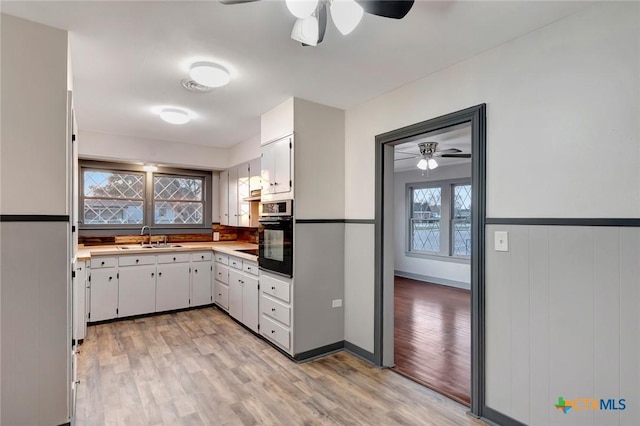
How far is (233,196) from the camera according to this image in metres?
5.38

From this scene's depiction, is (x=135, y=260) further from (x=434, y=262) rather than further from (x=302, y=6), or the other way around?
(x=434, y=262)

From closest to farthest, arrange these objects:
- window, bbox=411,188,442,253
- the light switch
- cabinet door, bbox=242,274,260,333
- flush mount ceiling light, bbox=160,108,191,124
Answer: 1. the light switch
2. flush mount ceiling light, bbox=160,108,191,124
3. cabinet door, bbox=242,274,260,333
4. window, bbox=411,188,442,253

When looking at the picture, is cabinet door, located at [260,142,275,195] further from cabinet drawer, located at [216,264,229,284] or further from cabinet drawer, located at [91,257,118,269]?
cabinet drawer, located at [91,257,118,269]

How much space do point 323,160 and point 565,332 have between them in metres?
2.39

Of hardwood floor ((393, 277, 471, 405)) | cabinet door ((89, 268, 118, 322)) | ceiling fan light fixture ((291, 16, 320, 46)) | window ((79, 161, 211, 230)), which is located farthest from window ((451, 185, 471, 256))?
cabinet door ((89, 268, 118, 322))

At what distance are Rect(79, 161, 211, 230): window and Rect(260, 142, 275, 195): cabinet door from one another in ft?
8.32

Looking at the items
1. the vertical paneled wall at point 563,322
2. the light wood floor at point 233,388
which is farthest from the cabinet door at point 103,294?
the vertical paneled wall at point 563,322

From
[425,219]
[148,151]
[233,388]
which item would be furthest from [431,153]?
[148,151]

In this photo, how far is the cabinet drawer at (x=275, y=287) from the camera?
10.6 ft

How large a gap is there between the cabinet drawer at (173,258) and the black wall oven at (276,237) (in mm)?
1722

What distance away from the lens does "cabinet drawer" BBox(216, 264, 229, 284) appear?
15.1ft

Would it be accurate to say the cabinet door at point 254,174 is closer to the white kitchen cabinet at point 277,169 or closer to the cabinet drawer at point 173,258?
A: the white kitchen cabinet at point 277,169

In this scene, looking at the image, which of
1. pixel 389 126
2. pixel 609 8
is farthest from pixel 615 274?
→ pixel 389 126

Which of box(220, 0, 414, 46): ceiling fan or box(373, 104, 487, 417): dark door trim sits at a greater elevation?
box(220, 0, 414, 46): ceiling fan
